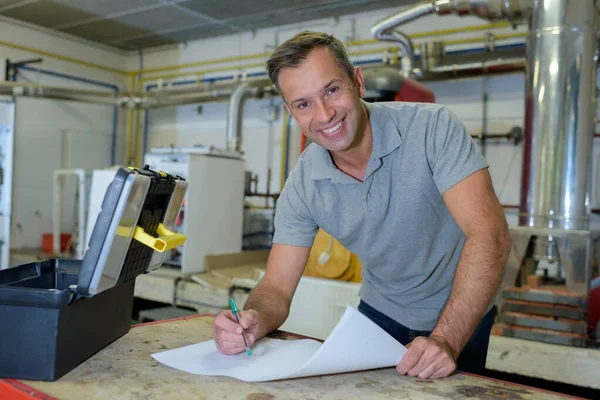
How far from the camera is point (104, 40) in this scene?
5.91 metres

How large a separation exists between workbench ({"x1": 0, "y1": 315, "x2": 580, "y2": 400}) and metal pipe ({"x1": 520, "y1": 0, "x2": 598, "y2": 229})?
5.29ft

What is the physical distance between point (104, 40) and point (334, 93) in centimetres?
541

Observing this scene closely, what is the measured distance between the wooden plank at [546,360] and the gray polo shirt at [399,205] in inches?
41.2

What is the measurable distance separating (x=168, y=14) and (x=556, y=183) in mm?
3783

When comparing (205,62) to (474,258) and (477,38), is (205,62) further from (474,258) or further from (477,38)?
(474,258)

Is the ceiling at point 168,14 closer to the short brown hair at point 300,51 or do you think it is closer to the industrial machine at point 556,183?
the industrial machine at point 556,183

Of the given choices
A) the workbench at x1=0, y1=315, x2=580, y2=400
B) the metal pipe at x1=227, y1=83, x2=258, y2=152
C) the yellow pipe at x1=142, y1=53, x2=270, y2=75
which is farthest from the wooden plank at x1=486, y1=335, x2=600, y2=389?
the yellow pipe at x1=142, y1=53, x2=270, y2=75

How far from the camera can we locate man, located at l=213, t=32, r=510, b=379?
107 centimetres

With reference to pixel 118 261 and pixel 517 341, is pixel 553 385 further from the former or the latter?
pixel 118 261

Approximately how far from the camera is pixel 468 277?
3.42 feet

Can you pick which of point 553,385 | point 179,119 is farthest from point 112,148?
point 553,385

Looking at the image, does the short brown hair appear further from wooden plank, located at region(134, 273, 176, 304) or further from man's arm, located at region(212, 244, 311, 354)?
wooden plank, located at region(134, 273, 176, 304)

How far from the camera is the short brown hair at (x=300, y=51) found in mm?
1181

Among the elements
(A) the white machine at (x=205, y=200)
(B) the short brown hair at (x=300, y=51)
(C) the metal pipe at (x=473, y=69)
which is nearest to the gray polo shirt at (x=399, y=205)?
(B) the short brown hair at (x=300, y=51)
